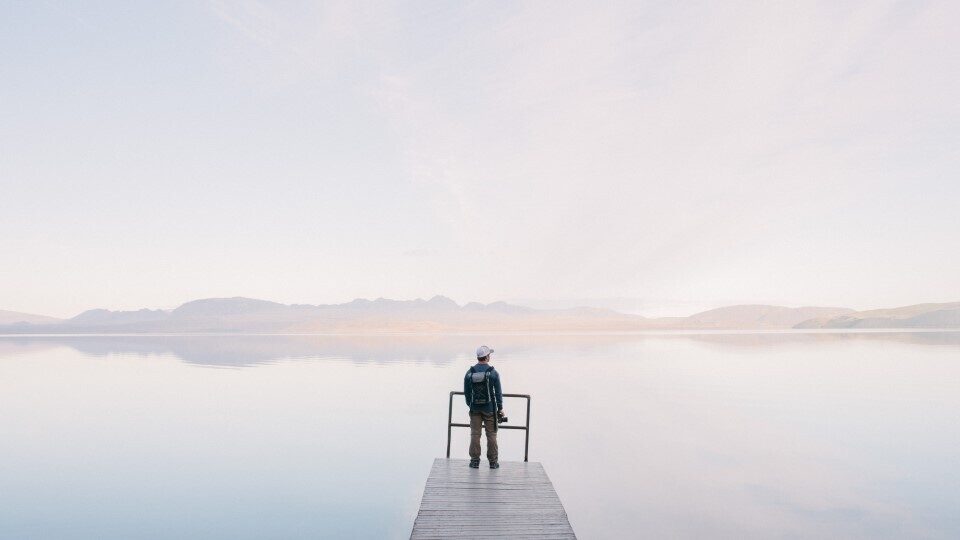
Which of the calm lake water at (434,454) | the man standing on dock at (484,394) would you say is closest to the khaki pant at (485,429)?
the man standing on dock at (484,394)

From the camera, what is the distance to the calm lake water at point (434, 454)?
537 inches

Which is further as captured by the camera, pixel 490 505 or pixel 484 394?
pixel 484 394

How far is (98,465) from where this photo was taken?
727 inches

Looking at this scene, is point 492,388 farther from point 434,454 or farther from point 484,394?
point 434,454

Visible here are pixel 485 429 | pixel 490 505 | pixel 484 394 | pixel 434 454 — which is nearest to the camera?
pixel 490 505

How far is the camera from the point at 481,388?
1117 centimetres

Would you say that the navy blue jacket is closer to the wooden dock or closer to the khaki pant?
the khaki pant

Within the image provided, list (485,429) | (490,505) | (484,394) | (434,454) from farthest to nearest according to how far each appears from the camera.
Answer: (434,454) < (485,429) < (484,394) < (490,505)

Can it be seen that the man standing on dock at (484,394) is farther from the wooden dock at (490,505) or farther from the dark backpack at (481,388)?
the wooden dock at (490,505)

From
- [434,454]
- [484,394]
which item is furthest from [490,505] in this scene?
[434,454]

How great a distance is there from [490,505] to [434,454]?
11263 millimetres

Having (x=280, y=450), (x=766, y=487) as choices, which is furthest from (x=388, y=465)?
(x=766, y=487)

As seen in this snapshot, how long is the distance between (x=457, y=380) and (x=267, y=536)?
2587 centimetres

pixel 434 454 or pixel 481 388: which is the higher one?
pixel 481 388
